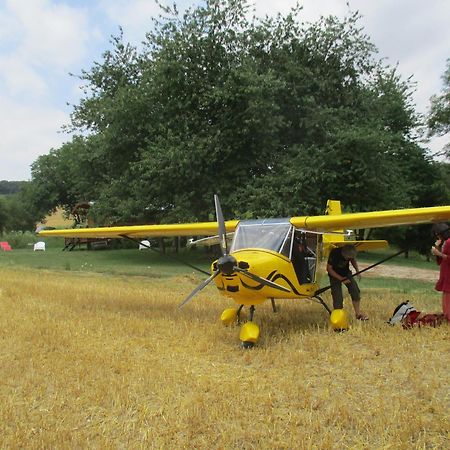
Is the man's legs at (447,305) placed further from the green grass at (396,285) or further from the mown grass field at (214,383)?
the green grass at (396,285)

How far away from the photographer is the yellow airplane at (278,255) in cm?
741

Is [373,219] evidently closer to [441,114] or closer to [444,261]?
[444,261]

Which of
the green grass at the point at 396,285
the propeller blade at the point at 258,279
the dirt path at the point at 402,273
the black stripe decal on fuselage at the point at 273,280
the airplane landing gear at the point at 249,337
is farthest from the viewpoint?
the dirt path at the point at 402,273

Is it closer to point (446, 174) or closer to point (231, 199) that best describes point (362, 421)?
point (231, 199)

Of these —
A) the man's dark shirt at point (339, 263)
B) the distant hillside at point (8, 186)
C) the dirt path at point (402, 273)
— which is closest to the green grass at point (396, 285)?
the dirt path at point (402, 273)

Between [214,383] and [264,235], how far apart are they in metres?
3.11

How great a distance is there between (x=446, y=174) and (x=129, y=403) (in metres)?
36.6

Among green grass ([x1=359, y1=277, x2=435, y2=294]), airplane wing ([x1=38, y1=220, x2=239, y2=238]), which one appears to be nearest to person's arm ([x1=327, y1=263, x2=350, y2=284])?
airplane wing ([x1=38, y1=220, x2=239, y2=238])

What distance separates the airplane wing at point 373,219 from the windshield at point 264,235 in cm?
38

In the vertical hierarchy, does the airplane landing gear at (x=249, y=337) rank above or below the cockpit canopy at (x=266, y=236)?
below

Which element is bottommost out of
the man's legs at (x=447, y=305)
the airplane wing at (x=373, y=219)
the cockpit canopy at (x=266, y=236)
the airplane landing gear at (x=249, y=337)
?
the airplane landing gear at (x=249, y=337)

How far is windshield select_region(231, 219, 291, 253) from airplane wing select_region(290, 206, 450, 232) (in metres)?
0.38

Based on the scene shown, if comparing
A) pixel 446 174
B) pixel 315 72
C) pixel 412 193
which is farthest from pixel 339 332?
pixel 446 174

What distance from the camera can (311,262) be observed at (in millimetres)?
9023
